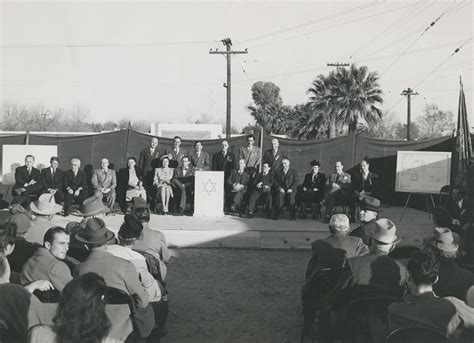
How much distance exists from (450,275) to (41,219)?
12.5ft

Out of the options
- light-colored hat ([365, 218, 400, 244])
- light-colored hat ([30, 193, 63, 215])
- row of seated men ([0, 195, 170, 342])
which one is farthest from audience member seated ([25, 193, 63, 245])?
light-colored hat ([365, 218, 400, 244])

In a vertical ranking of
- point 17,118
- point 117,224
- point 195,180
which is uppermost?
point 17,118

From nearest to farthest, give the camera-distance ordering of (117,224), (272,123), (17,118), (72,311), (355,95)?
(72,311), (117,224), (355,95), (272,123), (17,118)

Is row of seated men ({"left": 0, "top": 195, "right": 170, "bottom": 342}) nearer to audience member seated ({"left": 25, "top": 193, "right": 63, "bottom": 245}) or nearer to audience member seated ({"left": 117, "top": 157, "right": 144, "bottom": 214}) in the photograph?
audience member seated ({"left": 25, "top": 193, "right": 63, "bottom": 245})

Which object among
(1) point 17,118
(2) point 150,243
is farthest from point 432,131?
(2) point 150,243

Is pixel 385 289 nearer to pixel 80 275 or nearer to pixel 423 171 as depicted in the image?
pixel 80 275

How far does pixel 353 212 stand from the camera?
9680 millimetres

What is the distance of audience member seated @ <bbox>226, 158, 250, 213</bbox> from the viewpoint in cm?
1018

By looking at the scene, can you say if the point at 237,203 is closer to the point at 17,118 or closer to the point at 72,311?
the point at 72,311

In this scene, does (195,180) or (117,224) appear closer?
(117,224)

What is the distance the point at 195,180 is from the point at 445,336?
7793mm

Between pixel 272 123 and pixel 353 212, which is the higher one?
pixel 272 123

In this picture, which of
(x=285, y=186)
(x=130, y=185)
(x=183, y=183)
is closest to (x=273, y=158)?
(x=285, y=186)

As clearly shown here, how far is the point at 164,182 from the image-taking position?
33.9 feet
